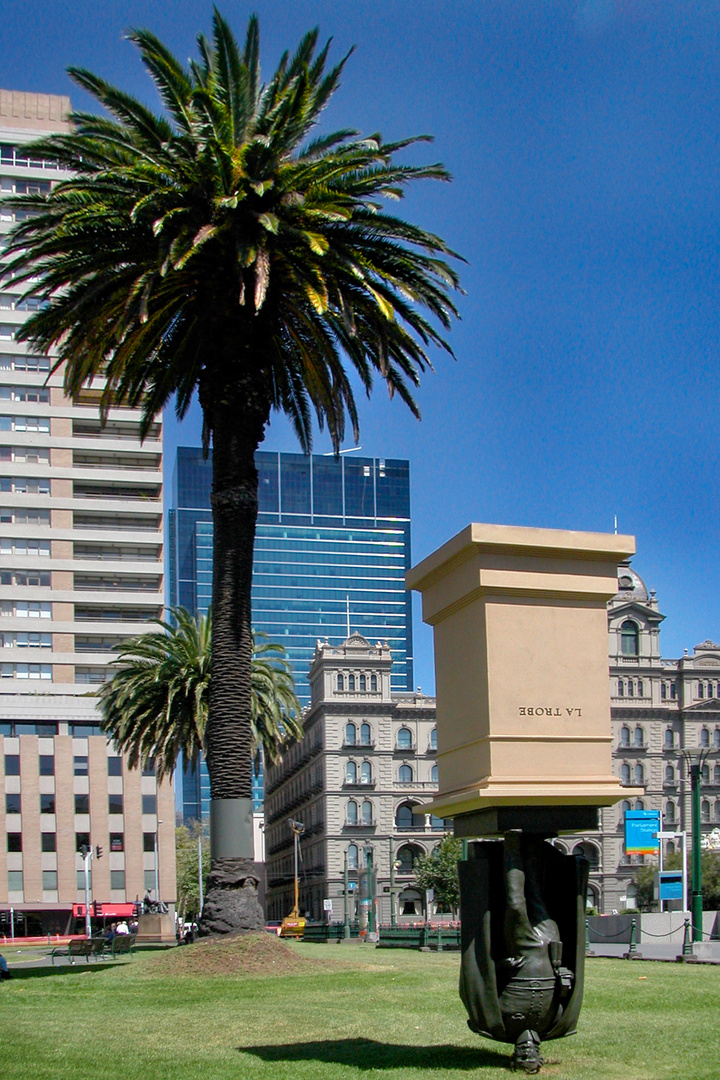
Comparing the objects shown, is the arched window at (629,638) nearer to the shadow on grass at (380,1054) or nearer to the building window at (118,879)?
the building window at (118,879)

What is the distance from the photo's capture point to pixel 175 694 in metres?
44.4

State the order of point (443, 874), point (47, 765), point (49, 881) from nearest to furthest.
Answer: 1. point (49, 881)
2. point (47, 765)
3. point (443, 874)

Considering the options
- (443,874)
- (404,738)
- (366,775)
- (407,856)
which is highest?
(404,738)

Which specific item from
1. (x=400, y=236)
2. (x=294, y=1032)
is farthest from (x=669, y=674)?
(x=294, y=1032)

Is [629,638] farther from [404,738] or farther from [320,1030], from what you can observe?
[320,1030]

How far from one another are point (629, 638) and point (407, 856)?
88.9 ft

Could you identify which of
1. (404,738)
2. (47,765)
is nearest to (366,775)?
(404,738)

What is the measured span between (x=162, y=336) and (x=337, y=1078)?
18149mm

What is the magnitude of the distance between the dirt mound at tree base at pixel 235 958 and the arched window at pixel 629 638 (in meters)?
88.8

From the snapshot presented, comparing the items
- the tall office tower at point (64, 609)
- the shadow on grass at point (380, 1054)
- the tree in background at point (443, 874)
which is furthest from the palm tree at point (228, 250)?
the tree in background at point (443, 874)

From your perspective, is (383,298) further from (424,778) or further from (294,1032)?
(424,778)

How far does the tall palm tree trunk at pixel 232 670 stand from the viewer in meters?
21.8

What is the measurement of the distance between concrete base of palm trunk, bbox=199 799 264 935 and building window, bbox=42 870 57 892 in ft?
205

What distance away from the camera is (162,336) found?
24281mm
